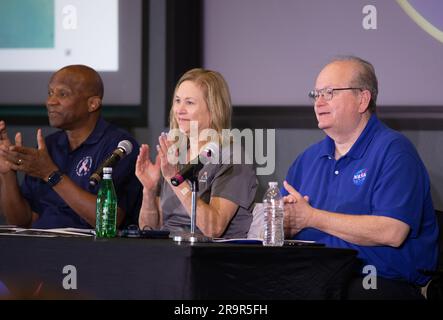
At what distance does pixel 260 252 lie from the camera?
8.77ft

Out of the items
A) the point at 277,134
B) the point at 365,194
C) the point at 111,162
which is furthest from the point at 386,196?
the point at 277,134

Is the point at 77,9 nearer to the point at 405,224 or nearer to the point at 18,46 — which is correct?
the point at 18,46

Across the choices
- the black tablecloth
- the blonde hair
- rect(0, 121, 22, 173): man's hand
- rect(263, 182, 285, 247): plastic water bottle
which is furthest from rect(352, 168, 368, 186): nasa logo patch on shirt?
rect(0, 121, 22, 173): man's hand

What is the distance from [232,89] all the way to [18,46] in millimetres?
1282

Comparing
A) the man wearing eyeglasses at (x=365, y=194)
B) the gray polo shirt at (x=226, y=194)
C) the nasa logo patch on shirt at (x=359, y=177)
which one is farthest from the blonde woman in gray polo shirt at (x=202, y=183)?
the nasa logo patch on shirt at (x=359, y=177)

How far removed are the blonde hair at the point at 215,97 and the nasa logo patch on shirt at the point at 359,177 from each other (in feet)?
2.43

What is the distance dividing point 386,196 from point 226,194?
2.48 ft

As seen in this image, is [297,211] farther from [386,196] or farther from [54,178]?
[54,178]

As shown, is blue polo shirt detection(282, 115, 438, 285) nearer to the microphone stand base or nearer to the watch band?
the microphone stand base

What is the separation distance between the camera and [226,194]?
3604mm

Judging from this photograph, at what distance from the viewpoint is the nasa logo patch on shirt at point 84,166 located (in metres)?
4.06

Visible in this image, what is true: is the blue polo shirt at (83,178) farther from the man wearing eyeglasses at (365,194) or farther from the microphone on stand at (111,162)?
the man wearing eyeglasses at (365,194)
